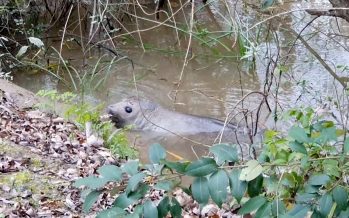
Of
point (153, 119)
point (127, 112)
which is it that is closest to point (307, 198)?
point (153, 119)

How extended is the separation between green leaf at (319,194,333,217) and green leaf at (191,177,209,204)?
364 mm

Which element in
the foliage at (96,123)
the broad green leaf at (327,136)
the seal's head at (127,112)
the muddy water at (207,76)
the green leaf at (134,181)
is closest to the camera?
the green leaf at (134,181)

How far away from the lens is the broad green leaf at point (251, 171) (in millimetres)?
2104

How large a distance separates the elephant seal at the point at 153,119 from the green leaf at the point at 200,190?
5977 mm

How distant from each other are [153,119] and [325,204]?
6326mm

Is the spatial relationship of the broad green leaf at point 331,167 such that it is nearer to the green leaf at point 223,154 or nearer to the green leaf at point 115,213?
the green leaf at point 223,154

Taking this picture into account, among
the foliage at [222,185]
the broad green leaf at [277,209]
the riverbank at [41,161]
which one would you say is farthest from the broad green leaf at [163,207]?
the riverbank at [41,161]

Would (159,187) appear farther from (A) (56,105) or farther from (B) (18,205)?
(A) (56,105)

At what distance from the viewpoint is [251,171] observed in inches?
84.3

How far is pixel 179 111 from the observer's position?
8.96m

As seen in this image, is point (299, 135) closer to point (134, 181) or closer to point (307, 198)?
point (307, 198)

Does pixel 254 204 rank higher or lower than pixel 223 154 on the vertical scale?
lower

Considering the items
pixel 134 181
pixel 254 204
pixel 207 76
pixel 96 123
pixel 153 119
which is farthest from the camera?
pixel 207 76

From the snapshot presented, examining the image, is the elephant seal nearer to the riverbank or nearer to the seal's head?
the seal's head
